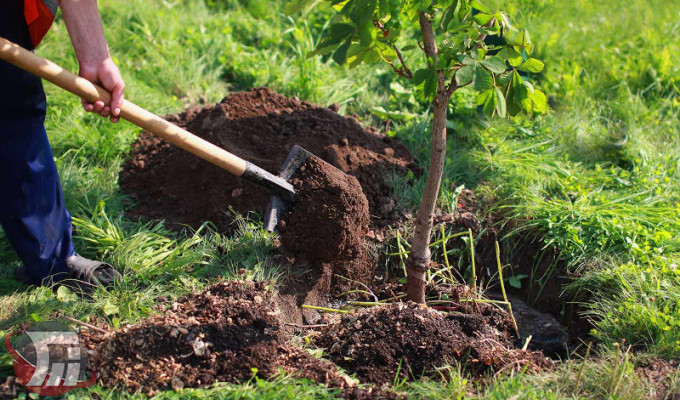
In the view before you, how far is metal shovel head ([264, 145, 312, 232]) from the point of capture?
10.3 feet

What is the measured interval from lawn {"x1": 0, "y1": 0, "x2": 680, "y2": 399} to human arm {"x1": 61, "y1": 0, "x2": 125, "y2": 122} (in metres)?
0.89

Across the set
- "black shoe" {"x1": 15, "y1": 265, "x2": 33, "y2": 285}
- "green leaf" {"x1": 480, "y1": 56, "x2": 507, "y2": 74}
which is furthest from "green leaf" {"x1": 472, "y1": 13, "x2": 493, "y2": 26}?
"black shoe" {"x1": 15, "y1": 265, "x2": 33, "y2": 285}

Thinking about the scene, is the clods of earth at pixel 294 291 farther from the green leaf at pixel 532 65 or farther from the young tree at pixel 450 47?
the green leaf at pixel 532 65

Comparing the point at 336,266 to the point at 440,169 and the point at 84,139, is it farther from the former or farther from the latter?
the point at 84,139

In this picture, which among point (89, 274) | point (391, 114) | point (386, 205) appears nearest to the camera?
point (89, 274)

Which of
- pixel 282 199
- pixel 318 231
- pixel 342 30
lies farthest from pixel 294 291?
pixel 342 30

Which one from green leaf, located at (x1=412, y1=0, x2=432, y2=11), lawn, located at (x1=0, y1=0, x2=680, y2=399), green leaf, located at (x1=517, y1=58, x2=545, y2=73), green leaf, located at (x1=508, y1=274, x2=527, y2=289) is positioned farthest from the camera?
green leaf, located at (x1=508, y1=274, x2=527, y2=289)

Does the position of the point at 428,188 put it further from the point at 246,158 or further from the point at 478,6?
the point at 246,158

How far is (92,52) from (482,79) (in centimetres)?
172

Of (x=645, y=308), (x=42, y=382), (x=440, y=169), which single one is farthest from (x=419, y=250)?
(x=42, y=382)

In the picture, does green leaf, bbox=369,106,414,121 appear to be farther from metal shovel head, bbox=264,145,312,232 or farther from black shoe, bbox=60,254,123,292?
black shoe, bbox=60,254,123,292

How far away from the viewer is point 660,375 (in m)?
2.67

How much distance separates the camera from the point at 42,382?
250cm

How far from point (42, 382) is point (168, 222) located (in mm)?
1330
